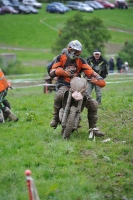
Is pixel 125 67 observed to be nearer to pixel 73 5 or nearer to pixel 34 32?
pixel 34 32

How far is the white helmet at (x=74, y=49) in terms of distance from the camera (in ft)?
39.6

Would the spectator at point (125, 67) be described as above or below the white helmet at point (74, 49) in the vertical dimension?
below

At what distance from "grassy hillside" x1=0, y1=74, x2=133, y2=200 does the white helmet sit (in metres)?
1.67

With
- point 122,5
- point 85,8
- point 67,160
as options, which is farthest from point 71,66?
point 85,8

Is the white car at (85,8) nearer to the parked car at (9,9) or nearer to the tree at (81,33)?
the tree at (81,33)

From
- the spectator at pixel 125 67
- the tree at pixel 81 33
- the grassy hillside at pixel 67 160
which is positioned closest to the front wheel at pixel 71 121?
the grassy hillside at pixel 67 160

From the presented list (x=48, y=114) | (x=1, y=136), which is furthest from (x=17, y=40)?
(x=1, y=136)

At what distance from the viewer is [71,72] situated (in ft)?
40.3

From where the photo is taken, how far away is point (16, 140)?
12.3 metres

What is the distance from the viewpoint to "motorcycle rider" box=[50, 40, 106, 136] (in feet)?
39.8

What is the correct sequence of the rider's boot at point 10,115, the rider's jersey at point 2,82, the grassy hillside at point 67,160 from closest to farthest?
the grassy hillside at point 67,160 < the rider's jersey at point 2,82 < the rider's boot at point 10,115

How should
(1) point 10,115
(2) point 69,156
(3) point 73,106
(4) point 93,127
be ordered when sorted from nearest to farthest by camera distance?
(2) point 69,156 → (3) point 73,106 → (4) point 93,127 → (1) point 10,115

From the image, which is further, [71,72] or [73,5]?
[73,5]

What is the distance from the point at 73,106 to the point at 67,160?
184 cm
